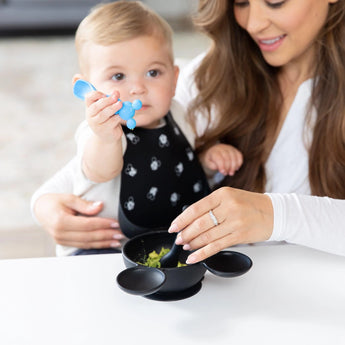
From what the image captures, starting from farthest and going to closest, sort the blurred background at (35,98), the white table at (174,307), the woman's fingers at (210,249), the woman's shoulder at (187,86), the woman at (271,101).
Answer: the blurred background at (35,98)
the woman's shoulder at (187,86)
the woman at (271,101)
the woman's fingers at (210,249)
the white table at (174,307)

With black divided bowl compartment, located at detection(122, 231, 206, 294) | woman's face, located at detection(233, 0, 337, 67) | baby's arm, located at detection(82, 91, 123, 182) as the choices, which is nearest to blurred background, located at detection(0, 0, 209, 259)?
woman's face, located at detection(233, 0, 337, 67)

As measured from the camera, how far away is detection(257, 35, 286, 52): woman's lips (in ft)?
5.04

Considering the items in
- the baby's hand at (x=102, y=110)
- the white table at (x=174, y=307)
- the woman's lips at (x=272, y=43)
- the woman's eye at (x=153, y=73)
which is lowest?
the white table at (x=174, y=307)

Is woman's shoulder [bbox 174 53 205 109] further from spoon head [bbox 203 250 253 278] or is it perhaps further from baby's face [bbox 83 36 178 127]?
spoon head [bbox 203 250 253 278]

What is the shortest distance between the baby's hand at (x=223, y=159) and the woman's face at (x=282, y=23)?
0.29 meters

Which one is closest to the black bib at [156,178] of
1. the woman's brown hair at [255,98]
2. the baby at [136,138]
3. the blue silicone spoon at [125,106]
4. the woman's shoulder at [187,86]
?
the baby at [136,138]

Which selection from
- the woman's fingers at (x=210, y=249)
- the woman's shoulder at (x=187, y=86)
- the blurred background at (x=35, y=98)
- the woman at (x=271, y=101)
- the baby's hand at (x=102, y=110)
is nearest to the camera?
the woman's fingers at (x=210, y=249)

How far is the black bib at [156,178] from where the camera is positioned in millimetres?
1470

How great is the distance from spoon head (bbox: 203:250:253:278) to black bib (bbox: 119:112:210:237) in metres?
0.43

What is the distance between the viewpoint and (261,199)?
115 centimetres

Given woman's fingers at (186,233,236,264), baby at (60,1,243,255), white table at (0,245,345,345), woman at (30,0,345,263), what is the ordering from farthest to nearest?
1. woman at (30,0,345,263)
2. baby at (60,1,243,255)
3. woman's fingers at (186,233,236,264)
4. white table at (0,245,345,345)

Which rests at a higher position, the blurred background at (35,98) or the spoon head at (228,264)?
the blurred background at (35,98)

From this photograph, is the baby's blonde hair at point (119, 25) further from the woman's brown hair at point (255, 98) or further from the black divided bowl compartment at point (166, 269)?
the black divided bowl compartment at point (166, 269)

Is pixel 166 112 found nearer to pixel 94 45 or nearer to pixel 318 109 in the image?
pixel 94 45
